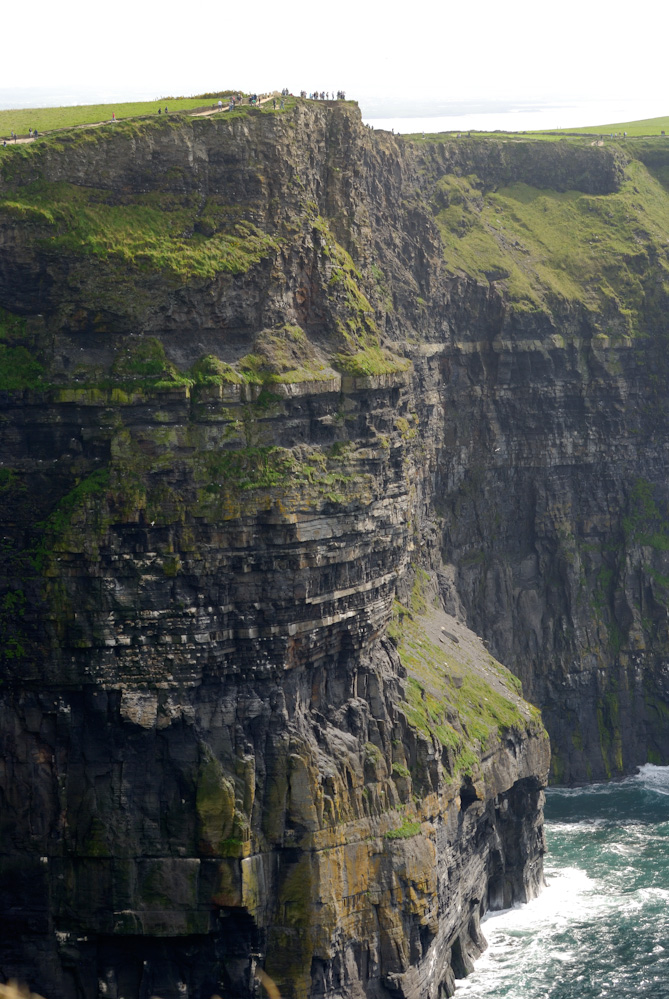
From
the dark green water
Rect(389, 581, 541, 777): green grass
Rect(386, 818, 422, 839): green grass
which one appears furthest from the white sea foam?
Rect(386, 818, 422, 839): green grass

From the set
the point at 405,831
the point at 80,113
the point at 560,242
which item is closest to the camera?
the point at 405,831

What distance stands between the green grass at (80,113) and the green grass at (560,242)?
44.9 m

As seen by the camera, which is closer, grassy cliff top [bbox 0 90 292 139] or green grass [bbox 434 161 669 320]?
grassy cliff top [bbox 0 90 292 139]

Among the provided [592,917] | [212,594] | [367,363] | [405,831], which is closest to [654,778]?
[592,917]

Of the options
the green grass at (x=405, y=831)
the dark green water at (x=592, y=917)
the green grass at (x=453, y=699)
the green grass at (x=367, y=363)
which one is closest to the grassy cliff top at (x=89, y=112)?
the green grass at (x=367, y=363)

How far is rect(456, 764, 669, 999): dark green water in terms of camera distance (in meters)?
104

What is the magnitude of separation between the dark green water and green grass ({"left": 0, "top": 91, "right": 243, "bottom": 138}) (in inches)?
2076

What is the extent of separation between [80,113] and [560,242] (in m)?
62.0

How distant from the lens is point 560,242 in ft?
509

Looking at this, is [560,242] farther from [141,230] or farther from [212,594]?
[212,594]

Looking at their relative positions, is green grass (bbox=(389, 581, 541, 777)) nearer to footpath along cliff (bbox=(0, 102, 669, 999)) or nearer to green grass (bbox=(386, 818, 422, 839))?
footpath along cliff (bbox=(0, 102, 669, 999))

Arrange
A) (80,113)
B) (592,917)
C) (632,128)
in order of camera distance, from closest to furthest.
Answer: (80,113) → (592,917) → (632,128)

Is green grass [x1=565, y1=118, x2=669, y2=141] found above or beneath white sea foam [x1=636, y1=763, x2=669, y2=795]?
above

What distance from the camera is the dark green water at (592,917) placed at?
10412cm
